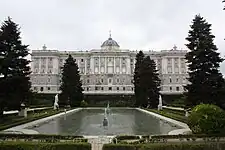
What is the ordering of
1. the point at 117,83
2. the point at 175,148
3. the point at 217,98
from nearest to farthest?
the point at 175,148 → the point at 217,98 → the point at 117,83

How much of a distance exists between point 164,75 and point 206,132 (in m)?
86.0

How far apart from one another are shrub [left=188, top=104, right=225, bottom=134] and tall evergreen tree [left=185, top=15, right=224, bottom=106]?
6.39 meters

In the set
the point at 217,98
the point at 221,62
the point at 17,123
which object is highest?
the point at 221,62

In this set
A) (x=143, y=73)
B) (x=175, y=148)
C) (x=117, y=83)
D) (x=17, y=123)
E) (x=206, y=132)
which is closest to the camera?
(x=175, y=148)

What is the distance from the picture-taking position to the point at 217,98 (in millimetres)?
20328

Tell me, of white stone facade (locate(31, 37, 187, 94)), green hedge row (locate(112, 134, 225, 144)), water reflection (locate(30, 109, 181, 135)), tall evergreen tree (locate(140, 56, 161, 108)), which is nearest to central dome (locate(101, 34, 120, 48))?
white stone facade (locate(31, 37, 187, 94))

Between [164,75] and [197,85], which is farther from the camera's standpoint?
[164,75]

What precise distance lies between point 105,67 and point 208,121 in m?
84.8

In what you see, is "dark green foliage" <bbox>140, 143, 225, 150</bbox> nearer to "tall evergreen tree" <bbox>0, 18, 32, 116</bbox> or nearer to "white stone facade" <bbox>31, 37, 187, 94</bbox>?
"tall evergreen tree" <bbox>0, 18, 32, 116</bbox>

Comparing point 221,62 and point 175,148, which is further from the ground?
point 221,62

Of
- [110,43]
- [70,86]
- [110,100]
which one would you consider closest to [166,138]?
[70,86]

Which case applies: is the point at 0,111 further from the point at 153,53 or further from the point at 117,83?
the point at 153,53

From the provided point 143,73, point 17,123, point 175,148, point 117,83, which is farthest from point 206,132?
point 117,83

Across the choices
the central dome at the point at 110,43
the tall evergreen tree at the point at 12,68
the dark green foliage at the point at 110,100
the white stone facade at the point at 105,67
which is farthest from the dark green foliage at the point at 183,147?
the central dome at the point at 110,43
